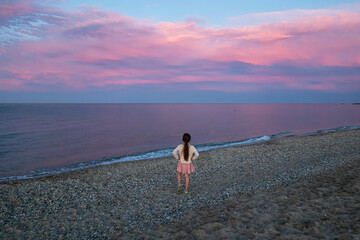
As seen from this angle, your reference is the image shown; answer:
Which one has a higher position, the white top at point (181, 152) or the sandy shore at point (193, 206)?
the white top at point (181, 152)

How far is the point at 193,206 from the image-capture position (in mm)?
8406

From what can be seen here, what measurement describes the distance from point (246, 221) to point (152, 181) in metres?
6.58

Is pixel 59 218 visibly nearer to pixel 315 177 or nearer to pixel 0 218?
pixel 0 218

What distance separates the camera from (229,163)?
53.2 feet

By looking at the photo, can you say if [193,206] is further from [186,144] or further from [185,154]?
[186,144]

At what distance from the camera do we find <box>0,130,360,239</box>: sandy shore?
6.29 metres

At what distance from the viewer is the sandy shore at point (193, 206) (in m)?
6.29

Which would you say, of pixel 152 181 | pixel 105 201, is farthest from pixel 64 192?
pixel 152 181

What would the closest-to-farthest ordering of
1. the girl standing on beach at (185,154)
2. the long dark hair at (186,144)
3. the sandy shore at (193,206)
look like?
the sandy shore at (193,206) < the long dark hair at (186,144) < the girl standing on beach at (185,154)

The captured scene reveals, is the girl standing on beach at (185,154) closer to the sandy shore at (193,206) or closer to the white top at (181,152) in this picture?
the white top at (181,152)

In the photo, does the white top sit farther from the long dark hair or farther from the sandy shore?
the sandy shore

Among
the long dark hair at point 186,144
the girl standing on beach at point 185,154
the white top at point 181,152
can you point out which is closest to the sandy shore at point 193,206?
the girl standing on beach at point 185,154

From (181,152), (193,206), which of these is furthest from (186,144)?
(193,206)

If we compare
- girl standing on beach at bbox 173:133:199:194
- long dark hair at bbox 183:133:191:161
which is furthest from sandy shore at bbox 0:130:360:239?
long dark hair at bbox 183:133:191:161
